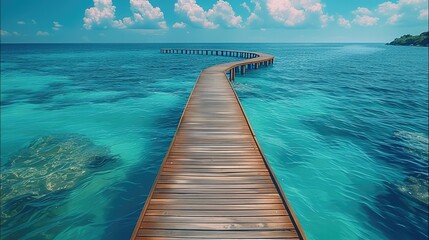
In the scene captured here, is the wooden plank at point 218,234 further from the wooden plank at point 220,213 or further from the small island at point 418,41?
the small island at point 418,41

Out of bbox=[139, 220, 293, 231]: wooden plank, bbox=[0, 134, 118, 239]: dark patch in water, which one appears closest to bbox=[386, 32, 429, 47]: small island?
bbox=[139, 220, 293, 231]: wooden plank

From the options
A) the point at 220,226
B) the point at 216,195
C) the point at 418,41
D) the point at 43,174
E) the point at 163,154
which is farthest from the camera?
the point at 418,41

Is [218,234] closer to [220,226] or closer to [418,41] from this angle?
[220,226]

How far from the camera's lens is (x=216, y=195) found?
5535mm

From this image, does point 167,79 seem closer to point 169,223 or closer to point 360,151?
point 360,151

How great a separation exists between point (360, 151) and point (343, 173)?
2711mm

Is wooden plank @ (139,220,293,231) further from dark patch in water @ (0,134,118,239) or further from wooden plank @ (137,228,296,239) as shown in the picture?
dark patch in water @ (0,134,118,239)

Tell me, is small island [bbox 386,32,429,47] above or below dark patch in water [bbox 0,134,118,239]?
above

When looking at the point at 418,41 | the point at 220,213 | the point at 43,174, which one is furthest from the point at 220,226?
the point at 418,41

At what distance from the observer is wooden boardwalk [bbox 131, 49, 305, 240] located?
454 cm

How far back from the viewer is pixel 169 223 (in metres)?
4.70

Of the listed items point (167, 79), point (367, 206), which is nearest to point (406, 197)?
point (367, 206)

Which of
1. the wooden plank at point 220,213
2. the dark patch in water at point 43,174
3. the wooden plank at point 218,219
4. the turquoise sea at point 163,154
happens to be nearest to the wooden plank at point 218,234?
the wooden plank at point 218,219

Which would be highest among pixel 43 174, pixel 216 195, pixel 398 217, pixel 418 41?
pixel 418 41
